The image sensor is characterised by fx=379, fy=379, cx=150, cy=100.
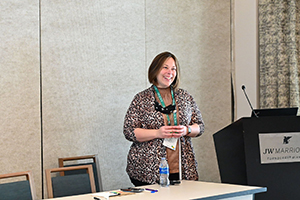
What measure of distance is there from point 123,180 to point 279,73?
221cm

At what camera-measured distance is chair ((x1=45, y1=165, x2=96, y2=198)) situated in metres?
2.48

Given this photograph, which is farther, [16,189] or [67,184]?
[67,184]

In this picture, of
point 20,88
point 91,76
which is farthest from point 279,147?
point 20,88

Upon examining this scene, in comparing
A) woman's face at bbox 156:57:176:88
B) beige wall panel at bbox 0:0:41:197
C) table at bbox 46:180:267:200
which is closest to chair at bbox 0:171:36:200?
table at bbox 46:180:267:200

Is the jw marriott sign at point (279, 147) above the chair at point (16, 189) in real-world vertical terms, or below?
above

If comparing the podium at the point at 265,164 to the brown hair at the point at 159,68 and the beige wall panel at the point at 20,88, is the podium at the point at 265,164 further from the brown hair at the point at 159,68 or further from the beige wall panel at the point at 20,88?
the beige wall panel at the point at 20,88

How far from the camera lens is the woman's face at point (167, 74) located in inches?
124

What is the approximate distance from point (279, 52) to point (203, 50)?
923mm

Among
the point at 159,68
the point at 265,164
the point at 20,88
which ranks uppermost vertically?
the point at 159,68

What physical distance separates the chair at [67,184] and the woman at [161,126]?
533 mm

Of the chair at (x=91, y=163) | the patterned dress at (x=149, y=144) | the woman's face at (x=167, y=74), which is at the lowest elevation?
the chair at (x=91, y=163)

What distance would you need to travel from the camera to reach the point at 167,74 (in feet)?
10.4

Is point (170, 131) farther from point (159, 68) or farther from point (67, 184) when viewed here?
point (67, 184)

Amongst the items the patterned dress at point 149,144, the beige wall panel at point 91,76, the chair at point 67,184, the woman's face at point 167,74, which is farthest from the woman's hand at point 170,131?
the beige wall panel at point 91,76
